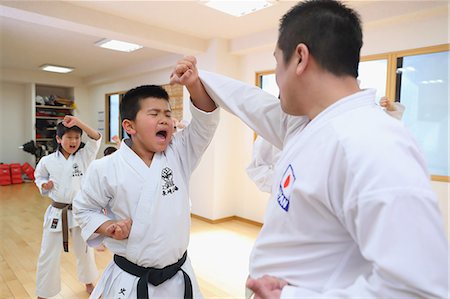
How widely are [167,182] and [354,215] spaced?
0.92 metres

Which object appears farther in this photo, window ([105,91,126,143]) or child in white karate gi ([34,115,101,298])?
window ([105,91,126,143])

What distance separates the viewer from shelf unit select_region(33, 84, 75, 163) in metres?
7.85

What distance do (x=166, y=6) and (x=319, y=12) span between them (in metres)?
2.89

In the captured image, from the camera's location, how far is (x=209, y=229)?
4.36 m

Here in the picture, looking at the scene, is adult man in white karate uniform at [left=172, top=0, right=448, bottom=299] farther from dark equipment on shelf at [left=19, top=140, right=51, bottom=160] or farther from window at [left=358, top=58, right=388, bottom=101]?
dark equipment on shelf at [left=19, top=140, right=51, bottom=160]

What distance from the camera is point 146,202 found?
1.27 m

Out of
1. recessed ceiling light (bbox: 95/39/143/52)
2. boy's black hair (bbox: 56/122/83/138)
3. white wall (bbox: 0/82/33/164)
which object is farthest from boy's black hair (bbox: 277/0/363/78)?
white wall (bbox: 0/82/33/164)

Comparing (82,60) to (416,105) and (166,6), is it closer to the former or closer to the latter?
(166,6)

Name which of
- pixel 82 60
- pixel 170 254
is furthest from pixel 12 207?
pixel 170 254

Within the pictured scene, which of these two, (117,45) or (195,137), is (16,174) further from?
(195,137)

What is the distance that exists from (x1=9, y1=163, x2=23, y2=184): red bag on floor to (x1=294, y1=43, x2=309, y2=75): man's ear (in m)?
8.46

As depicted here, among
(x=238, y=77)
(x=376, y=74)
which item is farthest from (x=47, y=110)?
(x=376, y=74)

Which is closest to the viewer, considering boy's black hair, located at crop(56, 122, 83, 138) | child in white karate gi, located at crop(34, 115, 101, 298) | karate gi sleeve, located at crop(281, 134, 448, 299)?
karate gi sleeve, located at crop(281, 134, 448, 299)

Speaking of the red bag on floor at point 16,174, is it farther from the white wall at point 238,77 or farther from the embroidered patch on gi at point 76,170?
the embroidered patch on gi at point 76,170
